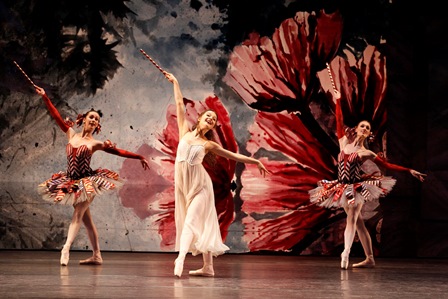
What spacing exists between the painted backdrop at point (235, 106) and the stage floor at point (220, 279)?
2.96 ft

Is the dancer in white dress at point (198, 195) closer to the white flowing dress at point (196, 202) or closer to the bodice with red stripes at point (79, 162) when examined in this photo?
the white flowing dress at point (196, 202)

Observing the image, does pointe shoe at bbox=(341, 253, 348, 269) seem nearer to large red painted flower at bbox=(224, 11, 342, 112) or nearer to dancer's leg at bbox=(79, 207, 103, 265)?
dancer's leg at bbox=(79, 207, 103, 265)

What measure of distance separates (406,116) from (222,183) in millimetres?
2215

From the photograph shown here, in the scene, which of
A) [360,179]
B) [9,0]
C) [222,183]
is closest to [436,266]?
[360,179]

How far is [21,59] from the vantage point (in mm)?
9867

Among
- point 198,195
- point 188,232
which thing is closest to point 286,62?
point 198,195

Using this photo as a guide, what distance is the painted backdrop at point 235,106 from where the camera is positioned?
32.2 feet

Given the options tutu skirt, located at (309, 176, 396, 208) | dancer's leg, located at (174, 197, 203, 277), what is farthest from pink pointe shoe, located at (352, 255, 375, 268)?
dancer's leg, located at (174, 197, 203, 277)

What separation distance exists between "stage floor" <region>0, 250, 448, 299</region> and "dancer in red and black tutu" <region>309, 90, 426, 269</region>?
1.09ft

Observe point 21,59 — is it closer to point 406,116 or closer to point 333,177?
point 333,177

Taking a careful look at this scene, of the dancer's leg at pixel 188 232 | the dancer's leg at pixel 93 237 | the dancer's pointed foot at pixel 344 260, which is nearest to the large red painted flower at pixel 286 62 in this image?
the dancer's pointed foot at pixel 344 260

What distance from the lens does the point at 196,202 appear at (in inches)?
256

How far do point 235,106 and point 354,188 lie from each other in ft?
8.16

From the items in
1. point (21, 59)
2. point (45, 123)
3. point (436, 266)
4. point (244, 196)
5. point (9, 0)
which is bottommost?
point (436, 266)
